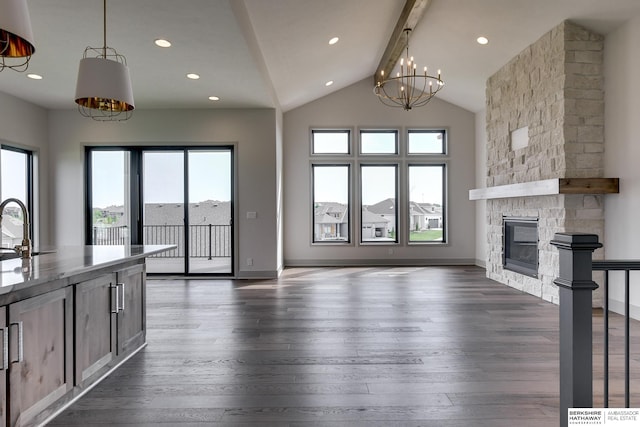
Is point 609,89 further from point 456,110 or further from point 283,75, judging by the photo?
point 283,75

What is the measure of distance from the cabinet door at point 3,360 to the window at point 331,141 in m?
6.97

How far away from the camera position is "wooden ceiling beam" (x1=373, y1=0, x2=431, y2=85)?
5107 millimetres

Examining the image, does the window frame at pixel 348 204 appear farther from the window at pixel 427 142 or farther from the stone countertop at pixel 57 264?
the stone countertop at pixel 57 264

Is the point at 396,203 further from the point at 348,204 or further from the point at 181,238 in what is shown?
the point at 181,238

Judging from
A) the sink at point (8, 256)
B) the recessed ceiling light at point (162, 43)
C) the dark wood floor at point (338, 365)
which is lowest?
the dark wood floor at point (338, 365)

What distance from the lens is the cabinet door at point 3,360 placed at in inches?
72.9

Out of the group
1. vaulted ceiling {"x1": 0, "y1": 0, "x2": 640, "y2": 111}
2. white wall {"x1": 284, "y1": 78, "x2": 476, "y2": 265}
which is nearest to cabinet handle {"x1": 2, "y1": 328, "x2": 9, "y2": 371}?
vaulted ceiling {"x1": 0, "y1": 0, "x2": 640, "y2": 111}

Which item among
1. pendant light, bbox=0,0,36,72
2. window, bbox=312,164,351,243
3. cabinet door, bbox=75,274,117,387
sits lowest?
cabinet door, bbox=75,274,117,387

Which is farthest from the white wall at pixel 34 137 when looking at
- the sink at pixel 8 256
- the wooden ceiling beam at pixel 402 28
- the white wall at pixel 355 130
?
the wooden ceiling beam at pixel 402 28

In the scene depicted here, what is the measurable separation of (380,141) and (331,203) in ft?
5.62

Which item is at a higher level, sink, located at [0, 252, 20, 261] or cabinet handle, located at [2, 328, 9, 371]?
sink, located at [0, 252, 20, 261]

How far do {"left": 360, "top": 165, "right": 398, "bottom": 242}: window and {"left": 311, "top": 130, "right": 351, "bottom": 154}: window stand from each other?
62 cm

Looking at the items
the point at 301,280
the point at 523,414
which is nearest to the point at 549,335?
the point at 523,414

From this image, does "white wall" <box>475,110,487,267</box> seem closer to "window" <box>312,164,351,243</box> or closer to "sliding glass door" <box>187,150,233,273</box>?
"window" <box>312,164,351,243</box>
